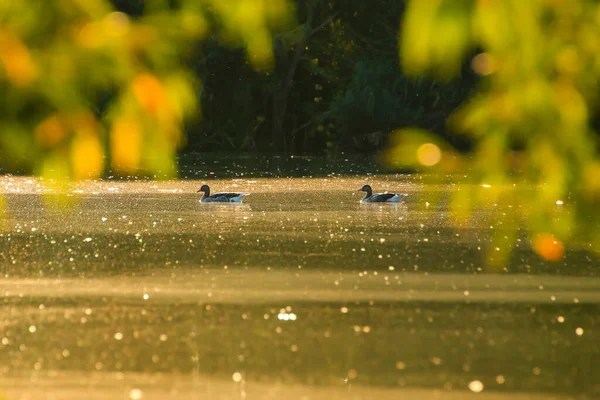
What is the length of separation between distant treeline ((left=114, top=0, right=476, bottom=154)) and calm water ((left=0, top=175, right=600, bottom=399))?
23925 mm

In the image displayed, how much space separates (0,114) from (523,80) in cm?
155

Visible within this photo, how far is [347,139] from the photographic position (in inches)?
1826

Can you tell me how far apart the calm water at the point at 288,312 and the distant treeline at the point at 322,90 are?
23925mm

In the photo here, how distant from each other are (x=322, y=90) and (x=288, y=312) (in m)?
40.5

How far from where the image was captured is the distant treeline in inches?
1725

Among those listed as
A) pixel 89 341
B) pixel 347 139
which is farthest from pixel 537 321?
pixel 347 139

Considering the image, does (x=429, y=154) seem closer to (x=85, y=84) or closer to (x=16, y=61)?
(x=85, y=84)

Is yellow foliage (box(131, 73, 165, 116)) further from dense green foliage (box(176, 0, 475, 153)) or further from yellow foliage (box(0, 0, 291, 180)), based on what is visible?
dense green foliage (box(176, 0, 475, 153))

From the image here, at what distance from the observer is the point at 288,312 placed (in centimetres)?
1100

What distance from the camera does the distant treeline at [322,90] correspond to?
144 feet

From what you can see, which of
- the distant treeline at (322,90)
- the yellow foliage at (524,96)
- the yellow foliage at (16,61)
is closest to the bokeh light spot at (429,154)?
the yellow foliage at (524,96)

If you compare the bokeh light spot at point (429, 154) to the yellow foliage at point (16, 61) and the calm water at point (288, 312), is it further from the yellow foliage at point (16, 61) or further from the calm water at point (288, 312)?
the yellow foliage at point (16, 61)

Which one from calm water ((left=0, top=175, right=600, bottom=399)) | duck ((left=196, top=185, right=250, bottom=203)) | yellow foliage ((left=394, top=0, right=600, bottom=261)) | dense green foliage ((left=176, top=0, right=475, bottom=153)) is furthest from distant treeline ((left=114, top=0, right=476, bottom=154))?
yellow foliage ((left=394, top=0, right=600, bottom=261))

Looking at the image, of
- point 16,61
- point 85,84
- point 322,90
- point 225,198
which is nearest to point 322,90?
point 322,90
